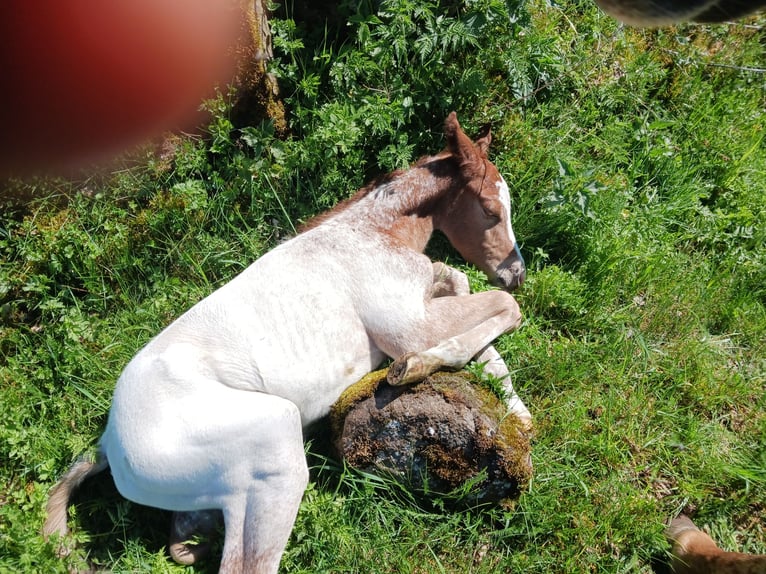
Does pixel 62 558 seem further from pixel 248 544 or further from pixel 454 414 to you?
pixel 454 414

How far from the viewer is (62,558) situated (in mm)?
3699

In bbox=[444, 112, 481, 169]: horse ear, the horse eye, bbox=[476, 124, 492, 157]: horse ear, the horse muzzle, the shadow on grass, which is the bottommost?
the shadow on grass

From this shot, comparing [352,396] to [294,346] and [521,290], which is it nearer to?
[294,346]

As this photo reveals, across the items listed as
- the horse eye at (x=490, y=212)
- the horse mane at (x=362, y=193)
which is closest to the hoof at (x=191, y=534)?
the horse mane at (x=362, y=193)

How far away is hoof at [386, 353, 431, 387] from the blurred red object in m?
3.01

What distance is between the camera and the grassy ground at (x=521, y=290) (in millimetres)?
4113

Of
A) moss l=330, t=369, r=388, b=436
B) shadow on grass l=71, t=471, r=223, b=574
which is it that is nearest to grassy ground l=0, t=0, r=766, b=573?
shadow on grass l=71, t=471, r=223, b=574

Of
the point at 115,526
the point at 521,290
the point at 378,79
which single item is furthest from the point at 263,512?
the point at 378,79

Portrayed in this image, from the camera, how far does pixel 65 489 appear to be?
156 inches

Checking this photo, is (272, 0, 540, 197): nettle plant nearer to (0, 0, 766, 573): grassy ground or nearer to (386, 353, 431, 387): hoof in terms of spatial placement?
(0, 0, 766, 573): grassy ground

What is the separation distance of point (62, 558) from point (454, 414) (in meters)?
2.51

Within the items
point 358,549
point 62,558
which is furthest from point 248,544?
point 62,558

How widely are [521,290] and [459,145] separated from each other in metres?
1.33

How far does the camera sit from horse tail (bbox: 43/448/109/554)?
3.88 m
